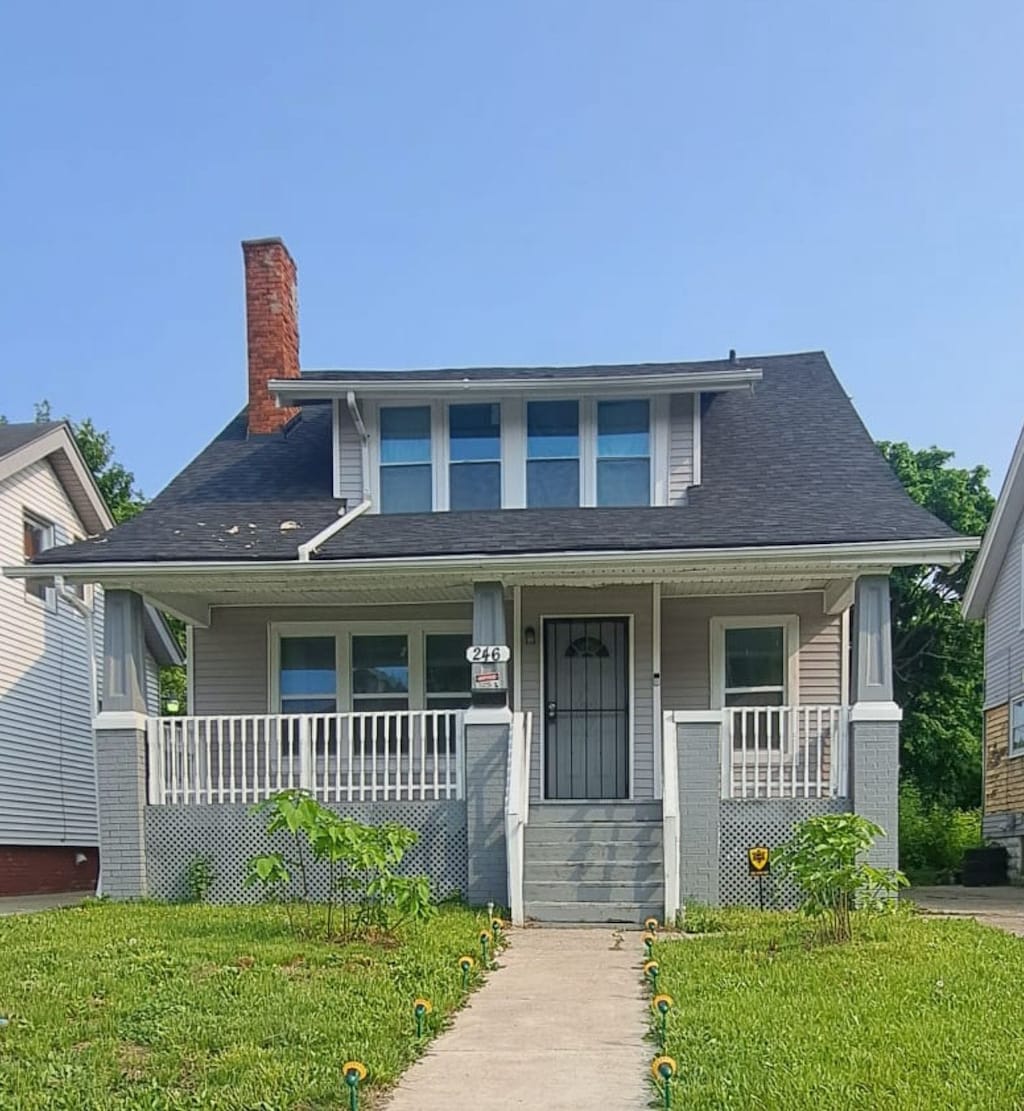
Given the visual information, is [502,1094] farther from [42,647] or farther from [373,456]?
[42,647]

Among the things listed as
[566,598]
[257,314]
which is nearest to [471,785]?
[566,598]

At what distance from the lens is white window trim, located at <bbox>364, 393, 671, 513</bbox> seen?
1185cm

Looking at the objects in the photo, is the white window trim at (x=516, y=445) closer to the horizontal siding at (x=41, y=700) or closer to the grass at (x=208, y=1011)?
the grass at (x=208, y=1011)

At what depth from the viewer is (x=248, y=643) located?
487 inches

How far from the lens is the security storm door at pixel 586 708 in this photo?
38.7 ft

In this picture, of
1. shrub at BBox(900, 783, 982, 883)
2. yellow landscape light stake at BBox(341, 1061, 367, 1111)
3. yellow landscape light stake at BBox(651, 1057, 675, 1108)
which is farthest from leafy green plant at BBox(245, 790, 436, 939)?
shrub at BBox(900, 783, 982, 883)

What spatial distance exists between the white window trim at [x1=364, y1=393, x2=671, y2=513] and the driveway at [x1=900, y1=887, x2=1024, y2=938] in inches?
196

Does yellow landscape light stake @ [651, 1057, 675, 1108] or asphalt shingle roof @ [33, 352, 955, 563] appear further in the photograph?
asphalt shingle roof @ [33, 352, 955, 563]

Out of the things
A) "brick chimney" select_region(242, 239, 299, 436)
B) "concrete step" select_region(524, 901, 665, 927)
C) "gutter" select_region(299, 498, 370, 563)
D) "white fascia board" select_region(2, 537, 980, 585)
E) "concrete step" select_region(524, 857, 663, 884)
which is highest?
"brick chimney" select_region(242, 239, 299, 436)

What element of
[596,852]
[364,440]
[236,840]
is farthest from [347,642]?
[596,852]

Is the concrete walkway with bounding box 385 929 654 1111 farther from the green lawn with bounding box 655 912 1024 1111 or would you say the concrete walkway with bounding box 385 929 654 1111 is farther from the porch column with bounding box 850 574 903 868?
the porch column with bounding box 850 574 903 868

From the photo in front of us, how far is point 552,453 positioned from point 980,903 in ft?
21.5

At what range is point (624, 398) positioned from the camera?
11.9 meters

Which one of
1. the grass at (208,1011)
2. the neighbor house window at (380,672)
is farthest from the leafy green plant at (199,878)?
the neighbor house window at (380,672)
